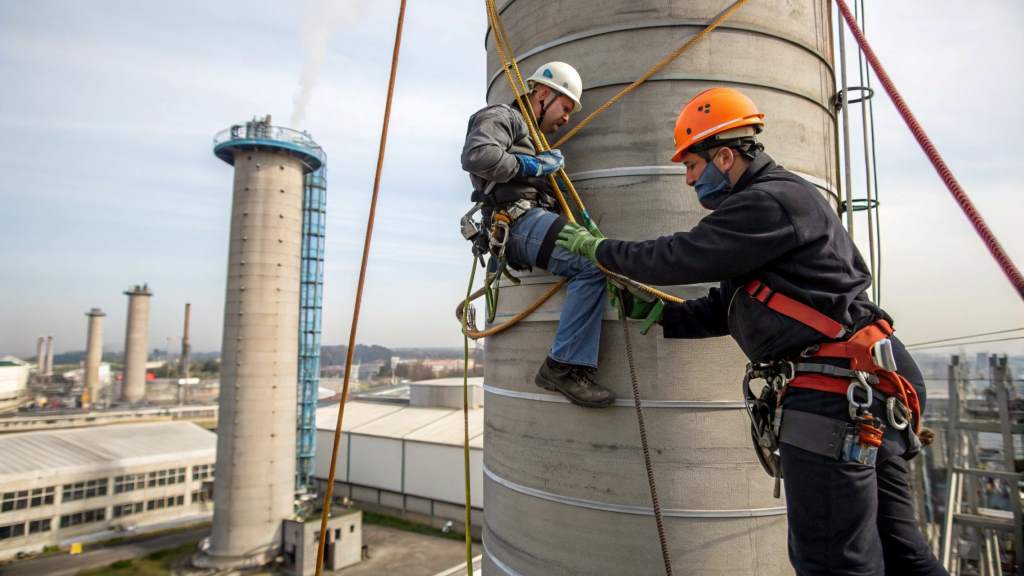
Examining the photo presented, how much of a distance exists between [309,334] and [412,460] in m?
8.46

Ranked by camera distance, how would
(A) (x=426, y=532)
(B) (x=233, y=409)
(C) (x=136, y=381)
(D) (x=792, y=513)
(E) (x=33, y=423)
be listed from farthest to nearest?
1. (C) (x=136, y=381)
2. (E) (x=33, y=423)
3. (A) (x=426, y=532)
4. (B) (x=233, y=409)
5. (D) (x=792, y=513)

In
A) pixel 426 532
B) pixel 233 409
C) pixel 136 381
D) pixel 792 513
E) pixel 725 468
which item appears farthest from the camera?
pixel 136 381

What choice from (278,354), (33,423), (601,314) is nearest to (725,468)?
(601,314)

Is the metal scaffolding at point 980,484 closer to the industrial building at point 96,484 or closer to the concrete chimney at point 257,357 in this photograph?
the concrete chimney at point 257,357

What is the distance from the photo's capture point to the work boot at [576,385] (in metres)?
2.99

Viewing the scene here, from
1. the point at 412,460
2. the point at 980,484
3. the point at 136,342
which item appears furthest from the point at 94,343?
the point at 980,484

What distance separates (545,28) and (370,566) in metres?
25.4

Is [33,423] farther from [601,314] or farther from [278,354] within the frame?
[601,314]

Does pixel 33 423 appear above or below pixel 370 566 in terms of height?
above

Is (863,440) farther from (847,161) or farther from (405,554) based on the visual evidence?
(405,554)

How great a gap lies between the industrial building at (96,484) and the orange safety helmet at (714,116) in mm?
34083

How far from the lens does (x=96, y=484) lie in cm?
2842

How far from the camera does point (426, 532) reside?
28.3 m

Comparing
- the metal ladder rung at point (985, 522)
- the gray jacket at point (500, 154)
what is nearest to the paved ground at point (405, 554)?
the metal ladder rung at point (985, 522)
